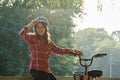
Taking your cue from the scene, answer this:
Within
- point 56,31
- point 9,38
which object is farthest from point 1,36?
point 56,31

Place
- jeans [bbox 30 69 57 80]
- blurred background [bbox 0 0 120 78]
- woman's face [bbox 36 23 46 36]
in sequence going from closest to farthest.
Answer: jeans [bbox 30 69 57 80], woman's face [bbox 36 23 46 36], blurred background [bbox 0 0 120 78]

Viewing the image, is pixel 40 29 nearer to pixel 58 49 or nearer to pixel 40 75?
pixel 58 49

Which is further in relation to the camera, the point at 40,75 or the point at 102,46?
the point at 102,46

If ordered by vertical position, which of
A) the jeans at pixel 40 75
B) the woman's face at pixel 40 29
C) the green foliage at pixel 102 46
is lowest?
the green foliage at pixel 102 46

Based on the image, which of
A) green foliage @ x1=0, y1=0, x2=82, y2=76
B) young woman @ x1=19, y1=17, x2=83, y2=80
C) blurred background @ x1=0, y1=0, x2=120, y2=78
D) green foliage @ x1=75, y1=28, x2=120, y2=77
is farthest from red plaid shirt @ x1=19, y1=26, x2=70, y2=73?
green foliage @ x1=75, y1=28, x2=120, y2=77

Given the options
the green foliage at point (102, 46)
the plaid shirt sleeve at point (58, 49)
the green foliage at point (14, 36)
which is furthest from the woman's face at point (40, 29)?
the green foliage at point (102, 46)

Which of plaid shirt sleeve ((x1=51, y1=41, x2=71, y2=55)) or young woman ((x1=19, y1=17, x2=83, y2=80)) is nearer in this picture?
young woman ((x1=19, y1=17, x2=83, y2=80))

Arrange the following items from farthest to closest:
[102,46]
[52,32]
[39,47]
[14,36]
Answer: [102,46] < [52,32] < [14,36] < [39,47]

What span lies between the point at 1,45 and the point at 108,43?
960cm

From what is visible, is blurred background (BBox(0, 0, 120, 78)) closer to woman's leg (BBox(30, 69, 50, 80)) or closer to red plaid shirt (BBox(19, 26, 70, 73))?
red plaid shirt (BBox(19, 26, 70, 73))

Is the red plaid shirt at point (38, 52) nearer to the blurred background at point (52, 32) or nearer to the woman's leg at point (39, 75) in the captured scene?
the woman's leg at point (39, 75)

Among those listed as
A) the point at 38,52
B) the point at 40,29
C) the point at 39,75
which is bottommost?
the point at 39,75

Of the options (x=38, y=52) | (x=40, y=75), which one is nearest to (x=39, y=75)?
(x=40, y=75)

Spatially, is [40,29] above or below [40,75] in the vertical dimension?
above
